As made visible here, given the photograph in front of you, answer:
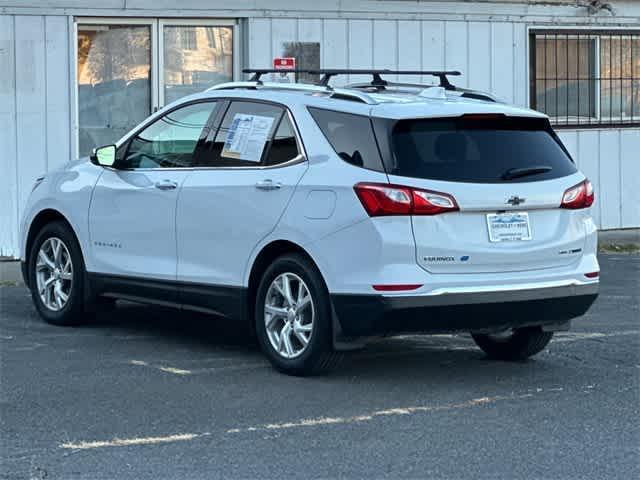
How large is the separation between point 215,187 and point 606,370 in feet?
8.62

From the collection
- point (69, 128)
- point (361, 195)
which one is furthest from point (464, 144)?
point (69, 128)

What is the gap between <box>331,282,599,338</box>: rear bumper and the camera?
7781 millimetres

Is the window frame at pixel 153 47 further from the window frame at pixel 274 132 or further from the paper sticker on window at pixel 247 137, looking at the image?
the paper sticker on window at pixel 247 137

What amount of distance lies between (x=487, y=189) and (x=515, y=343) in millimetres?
1415

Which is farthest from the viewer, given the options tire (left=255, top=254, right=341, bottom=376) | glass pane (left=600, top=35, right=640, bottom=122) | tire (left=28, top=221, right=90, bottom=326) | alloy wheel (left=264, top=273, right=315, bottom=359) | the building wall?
glass pane (left=600, top=35, right=640, bottom=122)

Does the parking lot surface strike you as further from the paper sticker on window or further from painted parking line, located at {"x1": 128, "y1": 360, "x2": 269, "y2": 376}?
the paper sticker on window

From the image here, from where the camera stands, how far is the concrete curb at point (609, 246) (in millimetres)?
13039

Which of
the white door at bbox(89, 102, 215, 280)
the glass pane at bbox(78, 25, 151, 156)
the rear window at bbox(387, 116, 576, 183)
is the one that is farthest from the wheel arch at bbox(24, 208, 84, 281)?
the glass pane at bbox(78, 25, 151, 156)

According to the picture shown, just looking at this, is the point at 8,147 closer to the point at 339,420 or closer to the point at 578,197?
the point at 578,197

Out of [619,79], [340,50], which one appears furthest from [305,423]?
[619,79]

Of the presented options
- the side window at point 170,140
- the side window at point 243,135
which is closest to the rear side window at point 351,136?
the side window at point 243,135

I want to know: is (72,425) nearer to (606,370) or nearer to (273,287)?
(273,287)

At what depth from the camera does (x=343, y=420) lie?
282 inches

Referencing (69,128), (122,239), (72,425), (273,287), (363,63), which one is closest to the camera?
(72,425)
